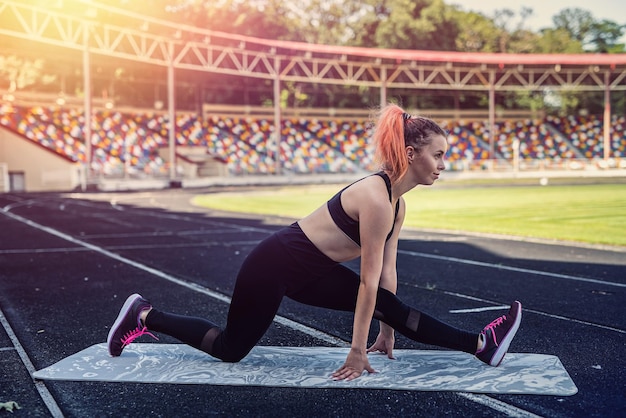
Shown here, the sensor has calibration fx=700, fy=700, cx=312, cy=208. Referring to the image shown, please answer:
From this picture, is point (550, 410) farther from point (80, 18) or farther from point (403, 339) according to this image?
point (80, 18)

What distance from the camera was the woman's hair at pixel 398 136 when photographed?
12.4 feet

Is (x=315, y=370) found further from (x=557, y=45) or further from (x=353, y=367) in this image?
(x=557, y=45)

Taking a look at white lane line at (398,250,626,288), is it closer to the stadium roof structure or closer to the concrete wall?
the stadium roof structure

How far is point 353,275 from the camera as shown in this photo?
4.26m

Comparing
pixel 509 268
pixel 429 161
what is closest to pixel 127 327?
pixel 429 161

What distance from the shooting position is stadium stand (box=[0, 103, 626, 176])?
41.6 metres

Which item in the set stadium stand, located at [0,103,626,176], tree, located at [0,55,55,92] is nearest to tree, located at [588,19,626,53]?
stadium stand, located at [0,103,626,176]

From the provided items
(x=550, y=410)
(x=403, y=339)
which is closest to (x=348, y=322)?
(x=403, y=339)

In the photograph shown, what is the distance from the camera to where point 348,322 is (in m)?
5.73

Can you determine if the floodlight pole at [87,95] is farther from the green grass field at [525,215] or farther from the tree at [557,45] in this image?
the tree at [557,45]

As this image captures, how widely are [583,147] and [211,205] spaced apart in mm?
43392

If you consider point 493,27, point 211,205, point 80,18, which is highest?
point 493,27

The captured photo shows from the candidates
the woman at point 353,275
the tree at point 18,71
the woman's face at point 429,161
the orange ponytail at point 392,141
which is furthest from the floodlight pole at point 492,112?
the orange ponytail at point 392,141

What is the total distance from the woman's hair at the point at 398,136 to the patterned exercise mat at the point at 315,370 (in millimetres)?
1170
